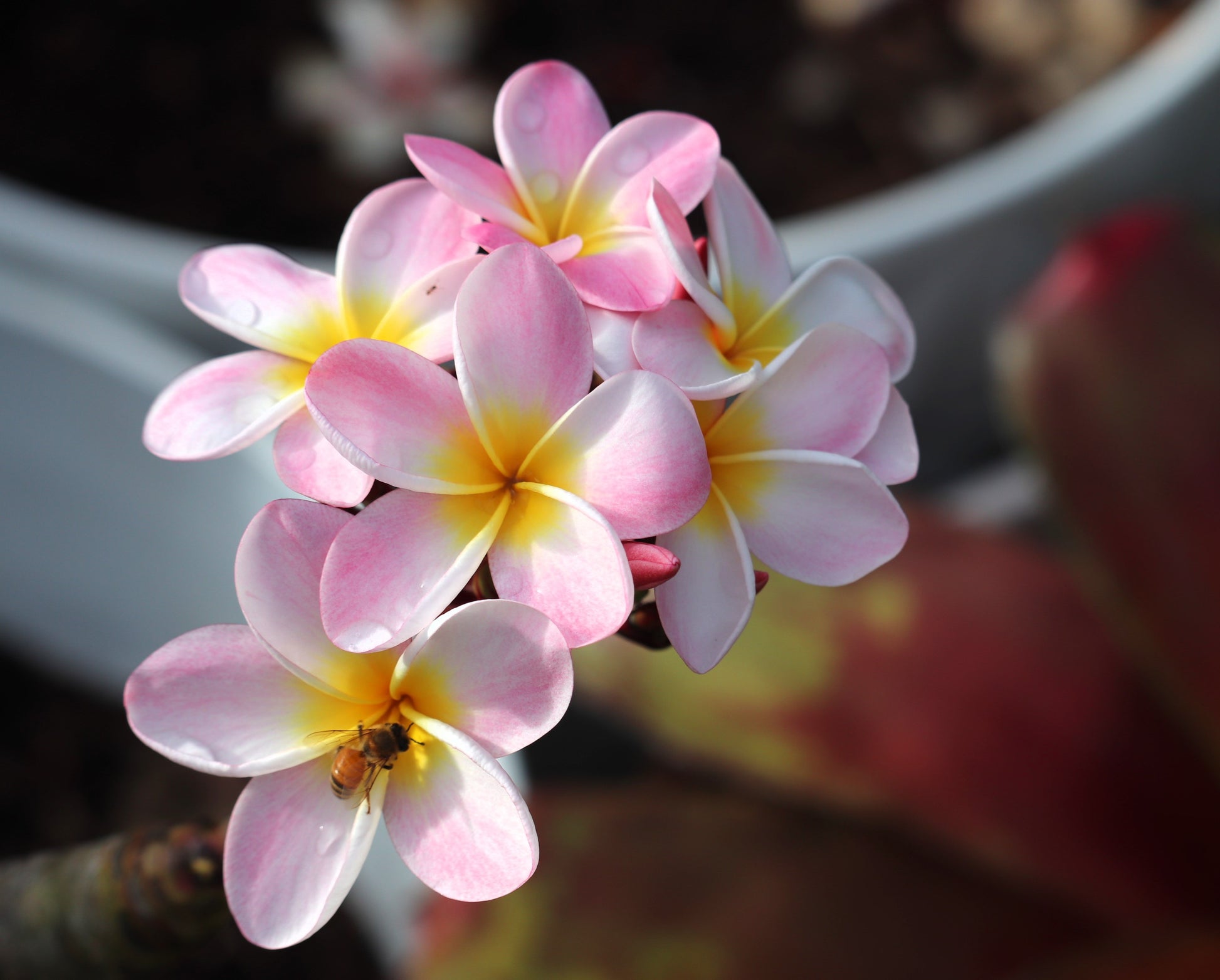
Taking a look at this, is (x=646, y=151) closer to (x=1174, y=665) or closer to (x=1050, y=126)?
(x=1174, y=665)

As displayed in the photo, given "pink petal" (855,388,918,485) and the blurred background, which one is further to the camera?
the blurred background

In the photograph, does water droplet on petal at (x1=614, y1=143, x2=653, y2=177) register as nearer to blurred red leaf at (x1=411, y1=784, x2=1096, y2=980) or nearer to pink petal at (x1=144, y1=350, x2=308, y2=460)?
pink petal at (x1=144, y1=350, x2=308, y2=460)

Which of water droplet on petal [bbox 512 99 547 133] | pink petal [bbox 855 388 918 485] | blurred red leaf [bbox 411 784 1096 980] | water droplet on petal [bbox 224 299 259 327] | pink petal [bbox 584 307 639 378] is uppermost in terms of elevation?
water droplet on petal [bbox 512 99 547 133]

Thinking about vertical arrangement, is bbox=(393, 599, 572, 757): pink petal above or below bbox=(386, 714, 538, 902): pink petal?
above

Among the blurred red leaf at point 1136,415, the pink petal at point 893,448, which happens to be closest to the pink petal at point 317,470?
the pink petal at point 893,448

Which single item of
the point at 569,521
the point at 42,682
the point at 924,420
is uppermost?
the point at 569,521

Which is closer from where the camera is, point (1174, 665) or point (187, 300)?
point (187, 300)

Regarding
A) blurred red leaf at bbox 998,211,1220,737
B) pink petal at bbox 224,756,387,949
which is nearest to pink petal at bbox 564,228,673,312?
pink petal at bbox 224,756,387,949

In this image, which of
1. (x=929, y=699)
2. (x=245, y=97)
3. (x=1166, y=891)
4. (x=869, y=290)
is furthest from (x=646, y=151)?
(x=245, y=97)
